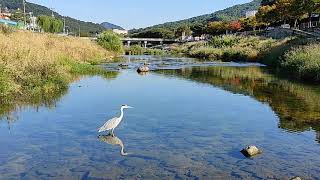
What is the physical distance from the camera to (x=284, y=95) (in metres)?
27.8

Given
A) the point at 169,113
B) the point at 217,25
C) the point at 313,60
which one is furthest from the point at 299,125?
the point at 217,25

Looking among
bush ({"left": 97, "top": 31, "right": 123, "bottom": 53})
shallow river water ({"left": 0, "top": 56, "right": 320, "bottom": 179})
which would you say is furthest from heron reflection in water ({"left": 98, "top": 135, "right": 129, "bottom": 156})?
bush ({"left": 97, "top": 31, "right": 123, "bottom": 53})

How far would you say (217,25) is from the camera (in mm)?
175625

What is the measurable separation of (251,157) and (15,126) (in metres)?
8.99

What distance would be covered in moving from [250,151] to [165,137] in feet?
11.0

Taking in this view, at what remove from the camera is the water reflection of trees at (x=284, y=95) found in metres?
19.2

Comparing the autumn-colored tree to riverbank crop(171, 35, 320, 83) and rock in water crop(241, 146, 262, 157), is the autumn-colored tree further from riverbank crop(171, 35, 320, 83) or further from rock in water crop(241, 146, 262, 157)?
rock in water crop(241, 146, 262, 157)

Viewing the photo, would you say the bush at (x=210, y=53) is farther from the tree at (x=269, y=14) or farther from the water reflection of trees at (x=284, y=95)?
the water reflection of trees at (x=284, y=95)

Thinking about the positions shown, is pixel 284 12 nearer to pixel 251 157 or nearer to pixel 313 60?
pixel 313 60

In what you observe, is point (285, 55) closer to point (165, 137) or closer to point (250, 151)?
point (165, 137)

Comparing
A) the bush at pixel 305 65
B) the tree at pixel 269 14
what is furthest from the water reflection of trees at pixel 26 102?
the tree at pixel 269 14

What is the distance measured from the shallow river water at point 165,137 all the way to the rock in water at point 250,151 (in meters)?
0.21

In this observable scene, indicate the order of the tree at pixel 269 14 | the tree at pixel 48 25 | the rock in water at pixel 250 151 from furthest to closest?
the tree at pixel 48 25, the tree at pixel 269 14, the rock in water at pixel 250 151

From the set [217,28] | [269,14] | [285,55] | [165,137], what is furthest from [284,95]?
[217,28]
